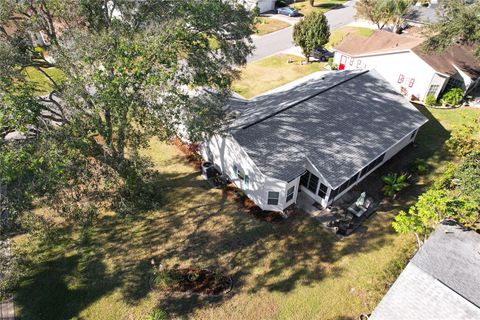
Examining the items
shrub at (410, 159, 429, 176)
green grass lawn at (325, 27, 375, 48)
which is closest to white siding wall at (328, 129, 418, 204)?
shrub at (410, 159, 429, 176)

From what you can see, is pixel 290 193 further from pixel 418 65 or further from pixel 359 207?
pixel 418 65

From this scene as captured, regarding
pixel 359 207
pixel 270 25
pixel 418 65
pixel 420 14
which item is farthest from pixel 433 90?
pixel 270 25

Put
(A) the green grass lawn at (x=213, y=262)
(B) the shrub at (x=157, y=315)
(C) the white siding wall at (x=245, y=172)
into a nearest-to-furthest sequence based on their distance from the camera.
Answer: (B) the shrub at (x=157, y=315), (A) the green grass lawn at (x=213, y=262), (C) the white siding wall at (x=245, y=172)

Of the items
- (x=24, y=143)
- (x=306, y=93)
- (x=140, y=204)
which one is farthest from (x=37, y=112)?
(x=306, y=93)

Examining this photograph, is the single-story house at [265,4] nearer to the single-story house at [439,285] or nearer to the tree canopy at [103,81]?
the tree canopy at [103,81]

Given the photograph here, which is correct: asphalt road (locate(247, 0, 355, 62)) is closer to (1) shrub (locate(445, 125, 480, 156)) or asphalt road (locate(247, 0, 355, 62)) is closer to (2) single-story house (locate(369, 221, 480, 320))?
(1) shrub (locate(445, 125, 480, 156))

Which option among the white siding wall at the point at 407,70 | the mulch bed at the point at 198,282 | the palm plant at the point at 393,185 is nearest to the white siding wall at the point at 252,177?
the palm plant at the point at 393,185

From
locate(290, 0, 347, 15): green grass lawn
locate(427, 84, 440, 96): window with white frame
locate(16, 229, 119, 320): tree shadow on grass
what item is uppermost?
locate(290, 0, 347, 15): green grass lawn
